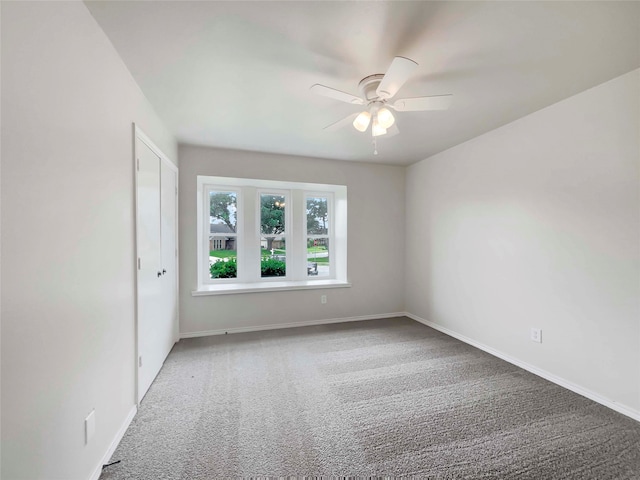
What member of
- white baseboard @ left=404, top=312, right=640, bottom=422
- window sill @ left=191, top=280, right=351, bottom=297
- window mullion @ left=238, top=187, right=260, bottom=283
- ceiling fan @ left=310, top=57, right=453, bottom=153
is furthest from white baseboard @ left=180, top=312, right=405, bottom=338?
ceiling fan @ left=310, top=57, right=453, bottom=153

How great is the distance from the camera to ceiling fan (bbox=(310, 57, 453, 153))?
59.7 inches

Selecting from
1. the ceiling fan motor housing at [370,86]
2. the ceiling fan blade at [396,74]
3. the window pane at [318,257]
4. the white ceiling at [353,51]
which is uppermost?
the white ceiling at [353,51]

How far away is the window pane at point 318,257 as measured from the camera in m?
4.38

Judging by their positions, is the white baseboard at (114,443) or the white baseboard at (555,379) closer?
the white baseboard at (114,443)

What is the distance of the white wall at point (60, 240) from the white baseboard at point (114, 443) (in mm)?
42

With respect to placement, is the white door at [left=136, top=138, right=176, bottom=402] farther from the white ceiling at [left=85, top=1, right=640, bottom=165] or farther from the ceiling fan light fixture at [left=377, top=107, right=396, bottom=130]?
the ceiling fan light fixture at [left=377, top=107, right=396, bottom=130]

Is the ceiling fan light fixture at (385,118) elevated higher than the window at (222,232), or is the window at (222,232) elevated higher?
the ceiling fan light fixture at (385,118)

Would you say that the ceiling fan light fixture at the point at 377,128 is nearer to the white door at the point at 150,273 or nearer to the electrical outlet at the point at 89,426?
the white door at the point at 150,273

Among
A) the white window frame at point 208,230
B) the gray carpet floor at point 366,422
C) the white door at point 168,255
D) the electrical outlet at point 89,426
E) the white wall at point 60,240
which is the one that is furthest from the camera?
the white window frame at point 208,230

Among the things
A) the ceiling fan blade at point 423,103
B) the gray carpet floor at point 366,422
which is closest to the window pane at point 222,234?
the gray carpet floor at point 366,422

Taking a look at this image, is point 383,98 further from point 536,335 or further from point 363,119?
point 536,335

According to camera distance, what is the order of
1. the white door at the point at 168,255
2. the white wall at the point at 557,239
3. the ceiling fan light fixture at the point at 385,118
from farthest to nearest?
the white door at the point at 168,255 → the white wall at the point at 557,239 → the ceiling fan light fixture at the point at 385,118

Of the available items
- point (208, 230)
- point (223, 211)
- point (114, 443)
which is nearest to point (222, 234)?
point (208, 230)

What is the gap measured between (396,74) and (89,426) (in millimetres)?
2409
